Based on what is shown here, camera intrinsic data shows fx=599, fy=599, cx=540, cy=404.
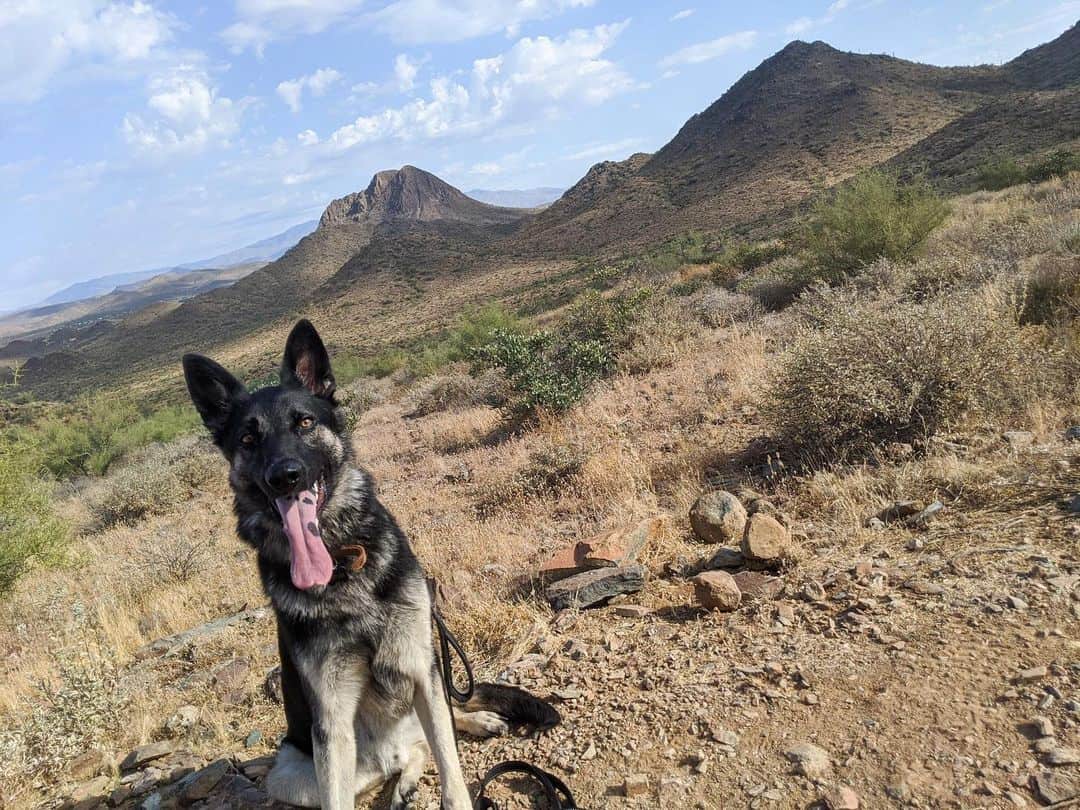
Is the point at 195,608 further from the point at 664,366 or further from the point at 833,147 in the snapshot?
the point at 833,147

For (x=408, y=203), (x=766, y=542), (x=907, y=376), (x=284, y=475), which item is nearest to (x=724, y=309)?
(x=907, y=376)

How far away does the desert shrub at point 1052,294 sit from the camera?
Answer: 21.1 ft

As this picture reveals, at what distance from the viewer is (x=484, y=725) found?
3.09 meters

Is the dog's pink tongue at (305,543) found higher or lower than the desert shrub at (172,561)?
higher

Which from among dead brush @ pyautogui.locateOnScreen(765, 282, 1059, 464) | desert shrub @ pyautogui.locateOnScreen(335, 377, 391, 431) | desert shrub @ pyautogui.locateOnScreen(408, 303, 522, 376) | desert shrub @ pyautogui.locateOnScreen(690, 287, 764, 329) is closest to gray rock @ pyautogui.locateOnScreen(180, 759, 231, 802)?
dead brush @ pyautogui.locateOnScreen(765, 282, 1059, 464)

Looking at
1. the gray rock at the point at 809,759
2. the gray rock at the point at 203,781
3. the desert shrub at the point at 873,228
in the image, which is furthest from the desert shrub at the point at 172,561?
the desert shrub at the point at 873,228

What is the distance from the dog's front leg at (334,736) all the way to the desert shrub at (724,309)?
10.1 metres

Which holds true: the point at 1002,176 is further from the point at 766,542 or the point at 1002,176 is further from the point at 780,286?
the point at 766,542

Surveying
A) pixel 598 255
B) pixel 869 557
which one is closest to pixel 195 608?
pixel 869 557

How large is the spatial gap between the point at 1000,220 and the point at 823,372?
11188 millimetres

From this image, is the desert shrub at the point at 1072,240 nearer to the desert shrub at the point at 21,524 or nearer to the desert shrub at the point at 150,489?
the desert shrub at the point at 21,524

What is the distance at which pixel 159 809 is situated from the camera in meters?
3.05

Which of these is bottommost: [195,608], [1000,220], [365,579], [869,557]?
[195,608]

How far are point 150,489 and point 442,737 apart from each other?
38.5ft
